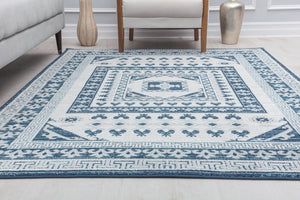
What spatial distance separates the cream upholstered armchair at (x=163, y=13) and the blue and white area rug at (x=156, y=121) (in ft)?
0.96

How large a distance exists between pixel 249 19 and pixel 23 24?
1683 mm

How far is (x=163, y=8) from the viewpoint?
2.06 meters

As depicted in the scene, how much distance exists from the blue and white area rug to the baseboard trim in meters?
0.76

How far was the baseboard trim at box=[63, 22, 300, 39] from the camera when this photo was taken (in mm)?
2615

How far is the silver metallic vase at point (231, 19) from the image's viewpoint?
2.28 m

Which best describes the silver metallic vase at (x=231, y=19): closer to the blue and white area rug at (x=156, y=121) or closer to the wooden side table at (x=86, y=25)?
the blue and white area rug at (x=156, y=121)

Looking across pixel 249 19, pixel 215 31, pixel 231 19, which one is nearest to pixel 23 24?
pixel 231 19

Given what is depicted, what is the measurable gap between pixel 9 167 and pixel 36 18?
98 cm

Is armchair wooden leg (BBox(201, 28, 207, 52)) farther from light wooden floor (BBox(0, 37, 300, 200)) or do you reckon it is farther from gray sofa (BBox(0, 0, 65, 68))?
light wooden floor (BBox(0, 37, 300, 200))

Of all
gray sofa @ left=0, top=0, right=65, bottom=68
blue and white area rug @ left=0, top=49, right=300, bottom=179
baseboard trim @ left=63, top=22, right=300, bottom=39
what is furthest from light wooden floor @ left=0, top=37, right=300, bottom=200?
baseboard trim @ left=63, top=22, right=300, bottom=39
